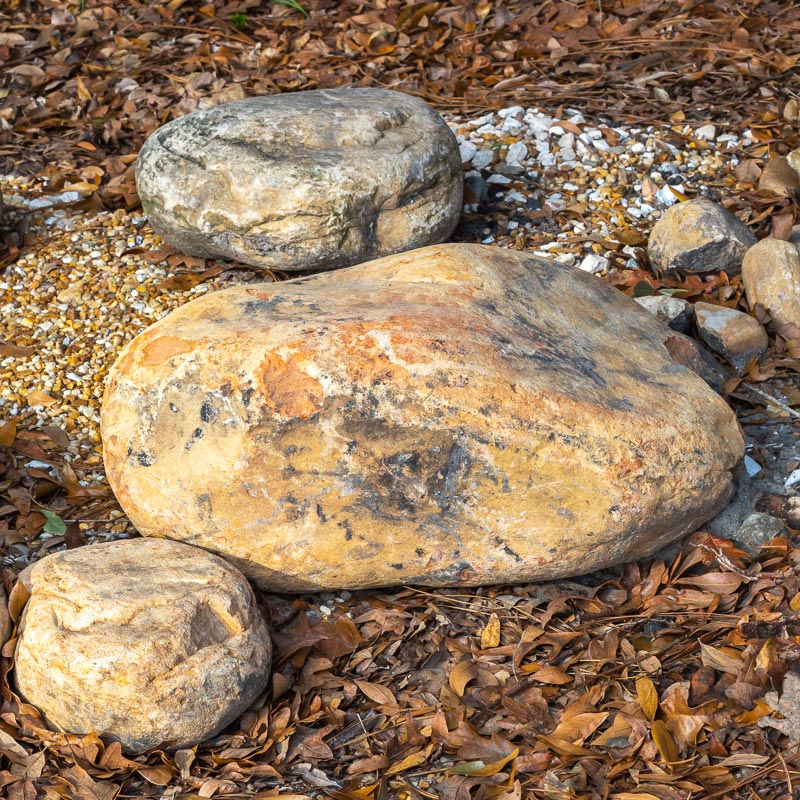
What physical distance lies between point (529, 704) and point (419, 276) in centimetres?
138

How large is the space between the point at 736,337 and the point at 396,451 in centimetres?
159

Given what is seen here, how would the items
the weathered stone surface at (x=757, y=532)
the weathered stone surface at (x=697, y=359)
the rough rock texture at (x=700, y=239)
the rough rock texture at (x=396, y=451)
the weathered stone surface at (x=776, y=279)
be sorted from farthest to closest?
the rough rock texture at (x=700, y=239) < the weathered stone surface at (x=776, y=279) < the weathered stone surface at (x=697, y=359) < the weathered stone surface at (x=757, y=532) < the rough rock texture at (x=396, y=451)

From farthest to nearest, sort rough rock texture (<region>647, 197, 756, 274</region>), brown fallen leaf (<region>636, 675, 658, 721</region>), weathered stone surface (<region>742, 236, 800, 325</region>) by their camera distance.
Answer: rough rock texture (<region>647, 197, 756, 274</region>) → weathered stone surface (<region>742, 236, 800, 325</region>) → brown fallen leaf (<region>636, 675, 658, 721</region>)

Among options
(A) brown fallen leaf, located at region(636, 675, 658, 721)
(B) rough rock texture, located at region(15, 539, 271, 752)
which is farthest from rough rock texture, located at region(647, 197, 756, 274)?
(B) rough rock texture, located at region(15, 539, 271, 752)

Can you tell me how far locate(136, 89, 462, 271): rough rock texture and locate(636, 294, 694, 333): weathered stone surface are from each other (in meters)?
0.87

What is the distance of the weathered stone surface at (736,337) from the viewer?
3.71 m

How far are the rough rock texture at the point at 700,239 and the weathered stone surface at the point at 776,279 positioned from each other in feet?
0.50

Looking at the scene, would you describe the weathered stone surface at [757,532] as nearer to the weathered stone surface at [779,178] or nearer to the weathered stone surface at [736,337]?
the weathered stone surface at [736,337]

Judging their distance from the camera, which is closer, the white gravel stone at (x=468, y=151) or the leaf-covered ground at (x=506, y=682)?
the leaf-covered ground at (x=506, y=682)

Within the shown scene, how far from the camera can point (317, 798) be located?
101 inches

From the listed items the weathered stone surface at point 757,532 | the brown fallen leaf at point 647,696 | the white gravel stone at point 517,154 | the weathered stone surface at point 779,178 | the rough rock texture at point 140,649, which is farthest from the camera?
the white gravel stone at point 517,154

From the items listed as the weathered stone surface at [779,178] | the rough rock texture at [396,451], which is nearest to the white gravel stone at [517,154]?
the weathered stone surface at [779,178]

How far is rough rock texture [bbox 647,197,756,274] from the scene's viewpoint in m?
4.03

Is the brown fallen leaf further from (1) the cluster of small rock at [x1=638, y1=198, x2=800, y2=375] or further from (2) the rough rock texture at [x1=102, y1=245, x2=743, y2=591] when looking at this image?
(1) the cluster of small rock at [x1=638, y1=198, x2=800, y2=375]
